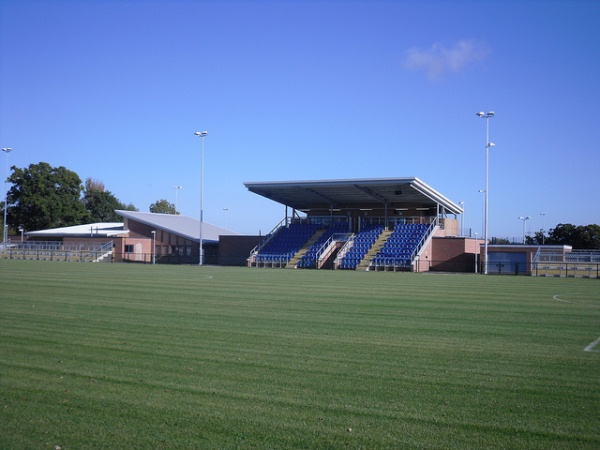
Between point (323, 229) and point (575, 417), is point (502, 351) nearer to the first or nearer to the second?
point (575, 417)

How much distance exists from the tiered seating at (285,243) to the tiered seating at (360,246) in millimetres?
5775

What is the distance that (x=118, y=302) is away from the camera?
18.0 m

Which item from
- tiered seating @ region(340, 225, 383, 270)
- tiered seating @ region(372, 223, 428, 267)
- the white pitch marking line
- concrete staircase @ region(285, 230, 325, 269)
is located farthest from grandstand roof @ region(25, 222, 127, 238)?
the white pitch marking line

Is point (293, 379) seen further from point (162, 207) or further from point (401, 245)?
point (162, 207)

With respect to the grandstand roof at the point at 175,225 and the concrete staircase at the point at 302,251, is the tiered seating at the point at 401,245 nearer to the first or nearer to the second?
the concrete staircase at the point at 302,251

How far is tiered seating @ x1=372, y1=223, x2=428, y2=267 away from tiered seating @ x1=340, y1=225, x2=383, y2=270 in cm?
168

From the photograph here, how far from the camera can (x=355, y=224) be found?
65.8 m

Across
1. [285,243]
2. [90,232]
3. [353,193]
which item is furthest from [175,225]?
[353,193]

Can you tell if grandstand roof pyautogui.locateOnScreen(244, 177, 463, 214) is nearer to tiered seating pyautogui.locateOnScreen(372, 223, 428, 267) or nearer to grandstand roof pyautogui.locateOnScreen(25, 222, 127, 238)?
tiered seating pyautogui.locateOnScreen(372, 223, 428, 267)

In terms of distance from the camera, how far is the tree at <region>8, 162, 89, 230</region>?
89094 millimetres

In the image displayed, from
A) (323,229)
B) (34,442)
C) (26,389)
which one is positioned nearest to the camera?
(34,442)

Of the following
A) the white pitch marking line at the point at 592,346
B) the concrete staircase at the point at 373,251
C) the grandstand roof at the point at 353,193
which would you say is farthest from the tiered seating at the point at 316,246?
the white pitch marking line at the point at 592,346

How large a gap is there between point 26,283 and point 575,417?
23208 mm

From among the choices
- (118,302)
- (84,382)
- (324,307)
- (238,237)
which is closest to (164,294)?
(118,302)
